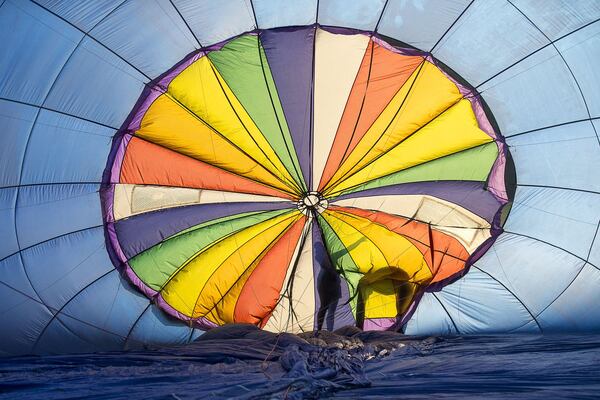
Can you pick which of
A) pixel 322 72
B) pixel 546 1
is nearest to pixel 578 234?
pixel 546 1

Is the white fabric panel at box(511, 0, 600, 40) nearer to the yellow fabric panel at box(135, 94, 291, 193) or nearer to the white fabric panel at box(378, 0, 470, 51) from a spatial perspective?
the white fabric panel at box(378, 0, 470, 51)

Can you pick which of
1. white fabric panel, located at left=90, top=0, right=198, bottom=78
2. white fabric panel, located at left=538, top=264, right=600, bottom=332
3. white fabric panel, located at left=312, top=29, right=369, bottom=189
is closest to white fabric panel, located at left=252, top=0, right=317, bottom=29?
white fabric panel, located at left=312, top=29, right=369, bottom=189

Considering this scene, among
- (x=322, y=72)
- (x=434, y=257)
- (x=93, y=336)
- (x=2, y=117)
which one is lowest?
(x=93, y=336)

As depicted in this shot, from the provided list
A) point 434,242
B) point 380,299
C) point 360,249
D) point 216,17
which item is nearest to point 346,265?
point 360,249

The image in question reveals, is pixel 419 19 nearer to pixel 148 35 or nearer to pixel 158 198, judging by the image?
pixel 148 35

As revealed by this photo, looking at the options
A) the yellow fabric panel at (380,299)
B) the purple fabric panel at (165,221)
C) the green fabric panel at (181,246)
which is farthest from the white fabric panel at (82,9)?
the yellow fabric panel at (380,299)

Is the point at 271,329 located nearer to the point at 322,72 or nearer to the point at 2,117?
the point at 322,72
